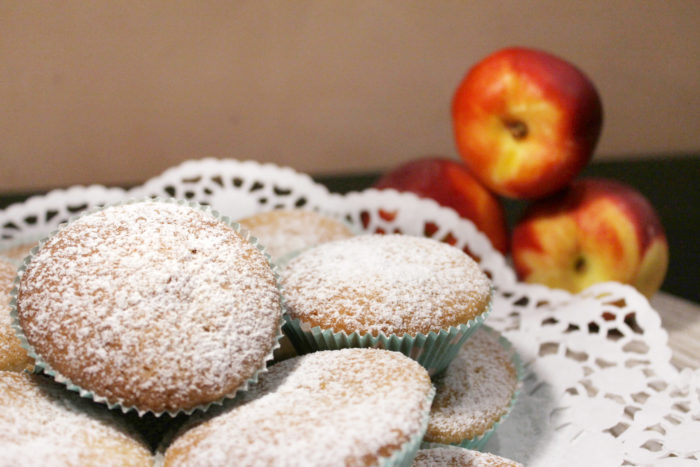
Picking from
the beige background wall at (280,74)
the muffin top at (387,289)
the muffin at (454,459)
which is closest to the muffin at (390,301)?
the muffin top at (387,289)

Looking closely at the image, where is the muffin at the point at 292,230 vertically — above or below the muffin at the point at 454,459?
above

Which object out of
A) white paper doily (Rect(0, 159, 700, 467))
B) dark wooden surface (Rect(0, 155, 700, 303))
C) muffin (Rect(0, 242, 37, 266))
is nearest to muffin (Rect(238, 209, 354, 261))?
white paper doily (Rect(0, 159, 700, 467))

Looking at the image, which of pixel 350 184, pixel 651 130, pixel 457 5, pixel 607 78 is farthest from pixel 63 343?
pixel 651 130

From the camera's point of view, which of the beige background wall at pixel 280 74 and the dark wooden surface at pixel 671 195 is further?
the beige background wall at pixel 280 74

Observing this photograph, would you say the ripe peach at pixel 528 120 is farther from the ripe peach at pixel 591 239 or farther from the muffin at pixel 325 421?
the muffin at pixel 325 421

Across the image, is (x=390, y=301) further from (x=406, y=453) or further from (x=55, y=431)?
(x=55, y=431)

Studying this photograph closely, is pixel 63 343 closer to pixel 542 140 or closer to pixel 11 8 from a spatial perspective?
pixel 542 140

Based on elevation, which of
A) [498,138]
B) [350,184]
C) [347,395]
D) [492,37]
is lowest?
[350,184]
